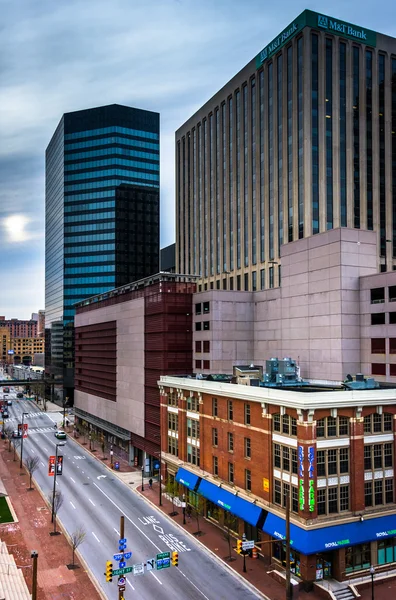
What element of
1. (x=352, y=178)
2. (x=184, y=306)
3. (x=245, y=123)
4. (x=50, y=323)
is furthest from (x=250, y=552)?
(x=50, y=323)

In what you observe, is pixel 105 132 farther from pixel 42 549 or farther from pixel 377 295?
pixel 42 549

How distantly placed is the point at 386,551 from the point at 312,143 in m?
60.5

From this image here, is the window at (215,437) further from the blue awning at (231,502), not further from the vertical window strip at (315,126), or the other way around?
the vertical window strip at (315,126)

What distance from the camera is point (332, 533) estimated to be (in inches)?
1622

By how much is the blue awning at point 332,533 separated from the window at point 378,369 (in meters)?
16.9

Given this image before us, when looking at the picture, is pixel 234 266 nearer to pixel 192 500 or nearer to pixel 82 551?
pixel 192 500

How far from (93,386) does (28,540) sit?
5865 centimetres

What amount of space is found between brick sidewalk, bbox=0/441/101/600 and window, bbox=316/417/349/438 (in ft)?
69.1

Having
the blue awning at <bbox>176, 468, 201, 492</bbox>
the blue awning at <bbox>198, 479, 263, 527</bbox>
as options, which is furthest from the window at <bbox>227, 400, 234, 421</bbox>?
the blue awning at <bbox>176, 468, 201, 492</bbox>

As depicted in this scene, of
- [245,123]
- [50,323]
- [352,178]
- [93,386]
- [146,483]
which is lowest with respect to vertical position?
[146,483]

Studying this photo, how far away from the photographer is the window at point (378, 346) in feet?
188

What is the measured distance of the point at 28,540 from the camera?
51.4m

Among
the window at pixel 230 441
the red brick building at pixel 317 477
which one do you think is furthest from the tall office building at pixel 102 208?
the red brick building at pixel 317 477

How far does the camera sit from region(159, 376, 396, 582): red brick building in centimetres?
4162
